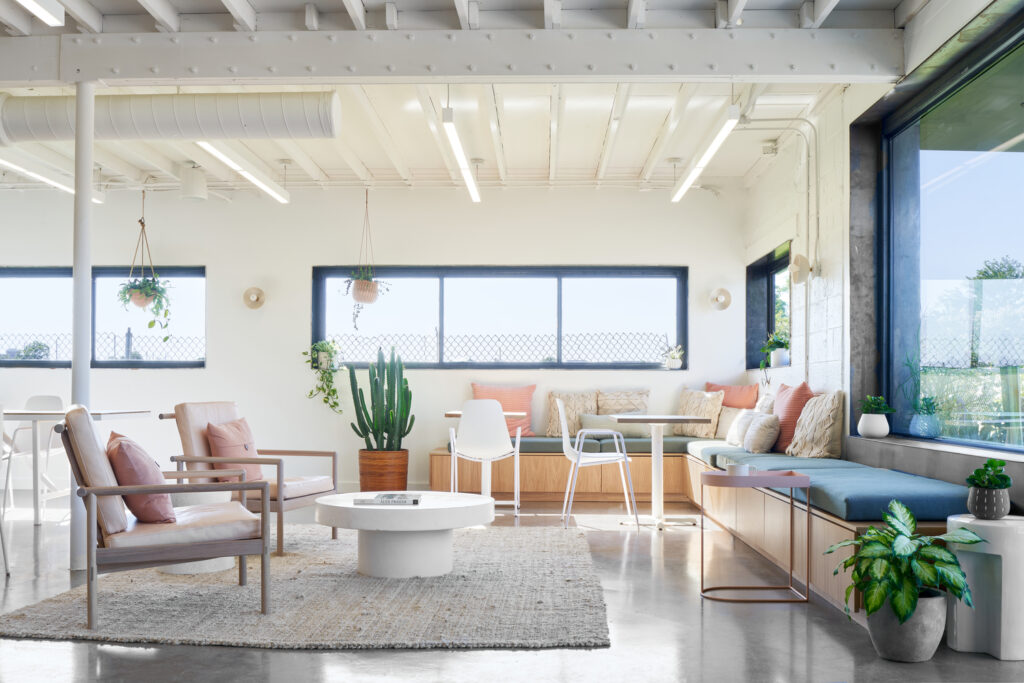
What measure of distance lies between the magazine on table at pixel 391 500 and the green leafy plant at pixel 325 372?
4.01m

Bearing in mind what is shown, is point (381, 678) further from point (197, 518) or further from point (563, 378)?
point (563, 378)

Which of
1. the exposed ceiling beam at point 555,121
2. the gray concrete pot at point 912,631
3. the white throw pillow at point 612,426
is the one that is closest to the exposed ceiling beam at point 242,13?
the exposed ceiling beam at point 555,121

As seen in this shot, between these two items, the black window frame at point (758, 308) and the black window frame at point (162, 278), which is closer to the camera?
the black window frame at point (758, 308)

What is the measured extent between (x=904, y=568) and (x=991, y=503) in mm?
482

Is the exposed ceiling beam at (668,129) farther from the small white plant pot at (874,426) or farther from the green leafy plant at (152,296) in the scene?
the green leafy plant at (152,296)

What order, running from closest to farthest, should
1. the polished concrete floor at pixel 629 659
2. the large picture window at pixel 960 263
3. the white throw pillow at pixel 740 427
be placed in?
the polished concrete floor at pixel 629 659
the large picture window at pixel 960 263
the white throw pillow at pixel 740 427

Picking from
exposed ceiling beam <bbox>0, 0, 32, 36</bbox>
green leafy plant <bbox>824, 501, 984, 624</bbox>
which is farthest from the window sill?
exposed ceiling beam <bbox>0, 0, 32, 36</bbox>

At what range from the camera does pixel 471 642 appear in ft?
11.1

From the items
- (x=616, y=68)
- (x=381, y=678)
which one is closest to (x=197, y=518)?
(x=381, y=678)

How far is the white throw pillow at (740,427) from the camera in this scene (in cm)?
Answer: 688

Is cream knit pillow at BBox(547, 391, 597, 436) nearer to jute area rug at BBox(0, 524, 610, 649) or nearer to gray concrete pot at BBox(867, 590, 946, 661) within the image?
jute area rug at BBox(0, 524, 610, 649)

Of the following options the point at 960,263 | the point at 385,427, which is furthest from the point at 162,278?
the point at 960,263

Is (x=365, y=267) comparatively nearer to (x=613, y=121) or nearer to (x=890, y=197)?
(x=613, y=121)

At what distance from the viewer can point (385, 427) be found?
8.17 meters
